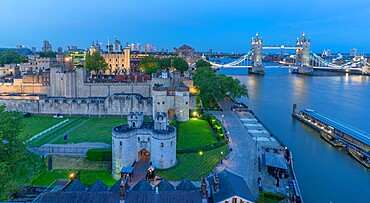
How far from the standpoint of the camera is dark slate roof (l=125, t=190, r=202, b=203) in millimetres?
16859

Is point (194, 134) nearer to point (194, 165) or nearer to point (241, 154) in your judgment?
point (241, 154)

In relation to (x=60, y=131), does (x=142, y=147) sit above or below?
above

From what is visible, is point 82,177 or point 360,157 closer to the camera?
point 82,177

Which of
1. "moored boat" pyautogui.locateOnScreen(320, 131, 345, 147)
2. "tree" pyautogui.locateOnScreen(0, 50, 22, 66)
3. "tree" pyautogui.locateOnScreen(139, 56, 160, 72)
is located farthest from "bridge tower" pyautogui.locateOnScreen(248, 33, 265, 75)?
"moored boat" pyautogui.locateOnScreen(320, 131, 345, 147)

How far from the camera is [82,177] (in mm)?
25906

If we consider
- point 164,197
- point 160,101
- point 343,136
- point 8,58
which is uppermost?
point 8,58

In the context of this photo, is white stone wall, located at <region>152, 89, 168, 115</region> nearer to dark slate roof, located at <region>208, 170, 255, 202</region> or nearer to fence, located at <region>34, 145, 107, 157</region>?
fence, located at <region>34, 145, 107, 157</region>

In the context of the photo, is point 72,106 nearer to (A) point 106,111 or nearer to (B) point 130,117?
(A) point 106,111

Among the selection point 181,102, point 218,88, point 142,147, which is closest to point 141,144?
point 142,147

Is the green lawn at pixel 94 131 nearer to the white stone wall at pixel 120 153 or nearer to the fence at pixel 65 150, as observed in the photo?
the fence at pixel 65 150

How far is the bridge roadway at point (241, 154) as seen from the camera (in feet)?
84.6

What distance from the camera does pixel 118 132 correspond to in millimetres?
26672

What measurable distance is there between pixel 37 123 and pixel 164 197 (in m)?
30.7

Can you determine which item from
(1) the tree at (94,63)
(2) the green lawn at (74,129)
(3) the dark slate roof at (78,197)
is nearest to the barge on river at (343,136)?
(2) the green lawn at (74,129)
